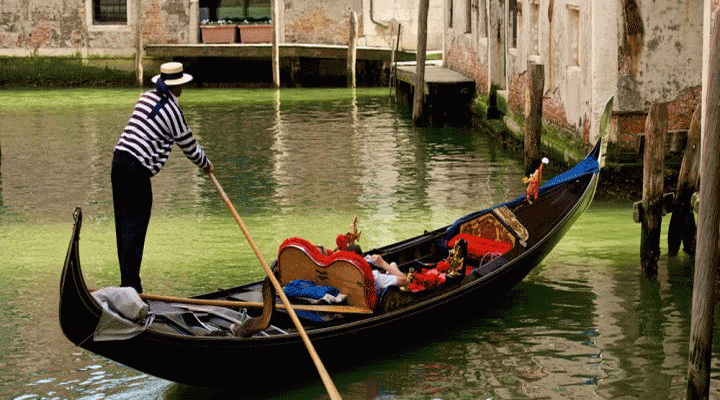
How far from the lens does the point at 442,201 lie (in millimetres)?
8688

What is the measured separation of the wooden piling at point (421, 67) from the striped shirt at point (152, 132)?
311 inches

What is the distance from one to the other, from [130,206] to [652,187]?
2385 mm

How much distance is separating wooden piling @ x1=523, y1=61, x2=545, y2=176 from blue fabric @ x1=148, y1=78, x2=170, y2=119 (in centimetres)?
411

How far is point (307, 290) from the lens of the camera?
16.4 ft

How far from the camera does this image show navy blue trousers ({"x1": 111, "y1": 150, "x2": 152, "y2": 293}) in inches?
206

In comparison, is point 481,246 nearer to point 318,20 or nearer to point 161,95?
point 161,95

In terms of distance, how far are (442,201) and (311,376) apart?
3.98 metres

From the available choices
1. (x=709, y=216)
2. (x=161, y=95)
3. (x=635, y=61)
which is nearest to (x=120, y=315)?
(x=161, y=95)

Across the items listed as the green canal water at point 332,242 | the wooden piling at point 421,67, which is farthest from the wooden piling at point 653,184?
the wooden piling at point 421,67

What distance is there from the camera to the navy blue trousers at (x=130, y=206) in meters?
5.23

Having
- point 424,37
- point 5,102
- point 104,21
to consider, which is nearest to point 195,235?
point 424,37

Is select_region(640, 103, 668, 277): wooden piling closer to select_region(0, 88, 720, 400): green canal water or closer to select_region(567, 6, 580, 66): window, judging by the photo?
select_region(0, 88, 720, 400): green canal water

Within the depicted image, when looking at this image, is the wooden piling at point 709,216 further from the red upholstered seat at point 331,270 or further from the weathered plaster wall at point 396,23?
the weathered plaster wall at point 396,23

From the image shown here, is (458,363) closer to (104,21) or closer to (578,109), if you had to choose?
(578,109)
